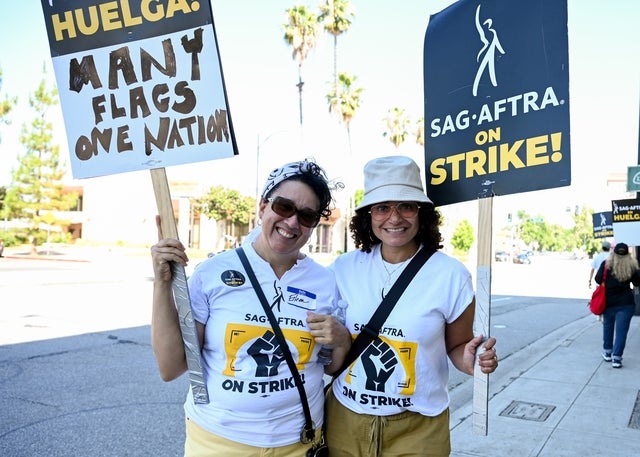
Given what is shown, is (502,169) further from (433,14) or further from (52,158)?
(52,158)

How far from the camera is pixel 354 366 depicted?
234 centimetres

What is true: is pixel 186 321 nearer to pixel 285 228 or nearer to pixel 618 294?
pixel 285 228

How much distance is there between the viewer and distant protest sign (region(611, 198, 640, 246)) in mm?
9234

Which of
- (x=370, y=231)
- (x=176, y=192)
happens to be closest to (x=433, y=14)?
(x=370, y=231)

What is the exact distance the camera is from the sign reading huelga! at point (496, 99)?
96.3 inches

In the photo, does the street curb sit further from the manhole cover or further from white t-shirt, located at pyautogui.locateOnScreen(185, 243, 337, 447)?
white t-shirt, located at pyautogui.locateOnScreen(185, 243, 337, 447)

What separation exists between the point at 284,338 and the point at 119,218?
51.8 metres

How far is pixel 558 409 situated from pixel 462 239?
186 ft

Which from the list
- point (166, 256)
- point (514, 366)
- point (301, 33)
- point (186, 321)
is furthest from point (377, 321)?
point (301, 33)

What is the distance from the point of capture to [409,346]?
2.29 m

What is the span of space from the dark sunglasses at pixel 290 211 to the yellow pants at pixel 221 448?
87 centimetres

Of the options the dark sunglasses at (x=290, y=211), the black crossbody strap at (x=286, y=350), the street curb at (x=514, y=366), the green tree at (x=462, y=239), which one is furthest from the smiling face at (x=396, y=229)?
the green tree at (x=462, y=239)

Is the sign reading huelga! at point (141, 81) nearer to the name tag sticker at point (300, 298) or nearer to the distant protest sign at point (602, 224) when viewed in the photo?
the name tag sticker at point (300, 298)

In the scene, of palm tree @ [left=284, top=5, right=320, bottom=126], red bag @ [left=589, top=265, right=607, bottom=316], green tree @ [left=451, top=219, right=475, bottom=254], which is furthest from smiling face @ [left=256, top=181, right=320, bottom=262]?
green tree @ [left=451, top=219, right=475, bottom=254]
